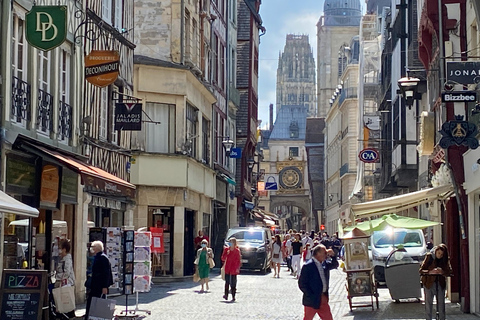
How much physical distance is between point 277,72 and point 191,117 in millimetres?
158290

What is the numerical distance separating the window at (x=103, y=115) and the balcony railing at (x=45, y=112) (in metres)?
4.58

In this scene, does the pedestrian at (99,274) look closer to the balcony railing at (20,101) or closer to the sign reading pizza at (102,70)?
the balcony railing at (20,101)

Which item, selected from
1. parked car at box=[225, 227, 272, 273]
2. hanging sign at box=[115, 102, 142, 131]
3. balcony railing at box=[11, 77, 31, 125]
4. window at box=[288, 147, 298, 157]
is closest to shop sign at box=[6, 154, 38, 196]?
balcony railing at box=[11, 77, 31, 125]

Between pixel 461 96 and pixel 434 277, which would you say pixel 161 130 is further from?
pixel 461 96

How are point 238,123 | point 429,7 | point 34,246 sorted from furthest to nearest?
point 238,123 < point 429,7 < point 34,246

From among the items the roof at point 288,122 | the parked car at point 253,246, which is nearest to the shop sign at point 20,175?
the parked car at point 253,246

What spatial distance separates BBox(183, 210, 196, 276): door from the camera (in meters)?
33.9

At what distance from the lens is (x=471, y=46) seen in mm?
20062

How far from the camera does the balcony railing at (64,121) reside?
20125 millimetres

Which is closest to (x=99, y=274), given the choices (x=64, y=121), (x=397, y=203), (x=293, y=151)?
(x=64, y=121)

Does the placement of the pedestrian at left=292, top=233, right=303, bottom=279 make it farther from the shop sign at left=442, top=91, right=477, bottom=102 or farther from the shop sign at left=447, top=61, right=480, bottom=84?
the shop sign at left=447, top=61, right=480, bottom=84

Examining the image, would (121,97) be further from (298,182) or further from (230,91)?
(298,182)

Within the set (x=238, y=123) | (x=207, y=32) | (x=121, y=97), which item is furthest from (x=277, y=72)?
(x=121, y=97)

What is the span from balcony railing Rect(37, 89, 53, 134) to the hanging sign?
5.25 m
